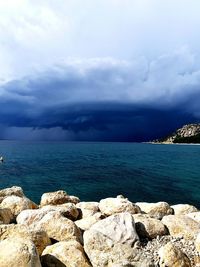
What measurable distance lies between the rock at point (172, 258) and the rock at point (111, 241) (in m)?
1.38

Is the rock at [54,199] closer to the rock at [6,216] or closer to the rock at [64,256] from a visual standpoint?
the rock at [6,216]

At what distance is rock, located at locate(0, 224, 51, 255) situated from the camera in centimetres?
1246

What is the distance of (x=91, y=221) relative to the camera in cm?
1784

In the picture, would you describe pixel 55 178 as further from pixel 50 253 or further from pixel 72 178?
pixel 50 253

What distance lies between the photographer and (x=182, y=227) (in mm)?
16797

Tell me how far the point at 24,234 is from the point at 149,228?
6.58m

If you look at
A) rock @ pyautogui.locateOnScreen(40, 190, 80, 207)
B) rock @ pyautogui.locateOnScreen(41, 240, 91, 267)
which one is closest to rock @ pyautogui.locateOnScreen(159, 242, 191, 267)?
rock @ pyautogui.locateOnScreen(41, 240, 91, 267)

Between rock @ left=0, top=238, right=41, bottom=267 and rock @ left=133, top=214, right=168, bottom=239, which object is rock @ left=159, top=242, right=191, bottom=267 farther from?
rock @ left=0, top=238, right=41, bottom=267

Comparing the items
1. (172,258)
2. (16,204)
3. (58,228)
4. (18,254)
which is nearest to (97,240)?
(58,228)

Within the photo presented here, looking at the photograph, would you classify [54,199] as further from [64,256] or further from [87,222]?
Result: [64,256]

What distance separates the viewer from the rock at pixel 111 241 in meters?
12.4

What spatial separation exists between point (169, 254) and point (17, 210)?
1081 cm

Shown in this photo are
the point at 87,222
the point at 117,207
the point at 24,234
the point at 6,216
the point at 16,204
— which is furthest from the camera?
the point at 16,204

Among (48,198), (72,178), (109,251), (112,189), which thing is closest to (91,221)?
(109,251)
